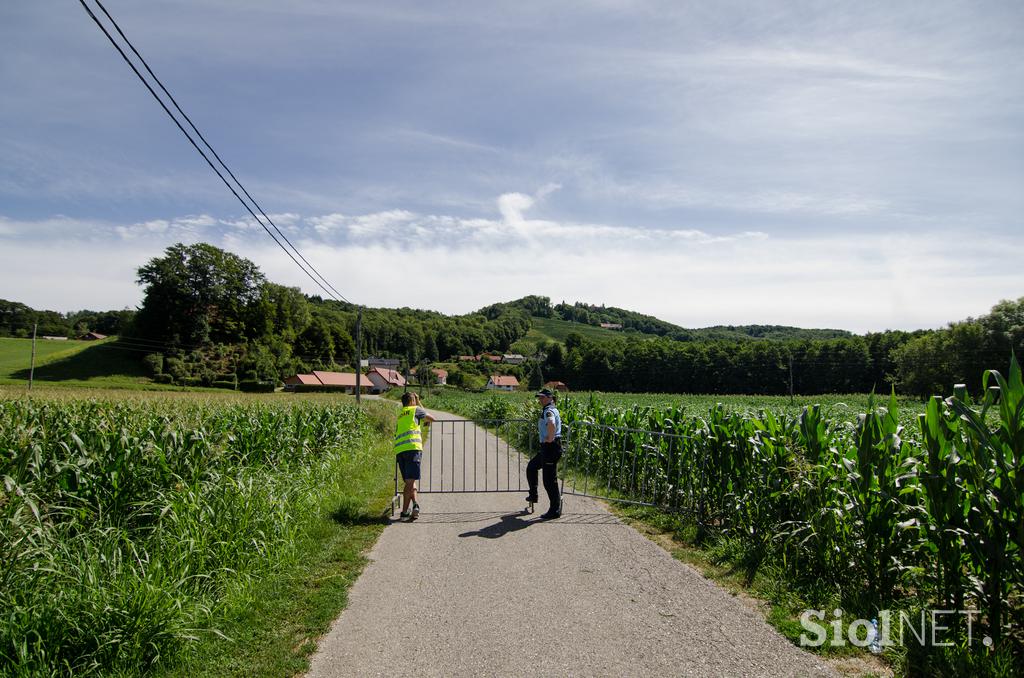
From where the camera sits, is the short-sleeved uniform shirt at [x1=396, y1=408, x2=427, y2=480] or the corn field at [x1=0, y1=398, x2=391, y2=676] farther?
the short-sleeved uniform shirt at [x1=396, y1=408, x2=427, y2=480]

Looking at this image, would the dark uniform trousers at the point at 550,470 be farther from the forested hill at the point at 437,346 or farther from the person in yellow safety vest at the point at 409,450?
the forested hill at the point at 437,346

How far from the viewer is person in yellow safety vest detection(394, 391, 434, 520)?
25.7 ft

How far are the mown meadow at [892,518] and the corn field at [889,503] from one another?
Result: 0.04ft

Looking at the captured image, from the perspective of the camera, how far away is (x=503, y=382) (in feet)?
330

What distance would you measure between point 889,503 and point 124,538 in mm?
6741

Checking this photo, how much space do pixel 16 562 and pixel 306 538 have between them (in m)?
2.97

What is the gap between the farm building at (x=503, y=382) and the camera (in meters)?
98.3

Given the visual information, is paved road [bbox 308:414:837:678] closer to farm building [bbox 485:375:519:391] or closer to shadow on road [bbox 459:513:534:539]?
shadow on road [bbox 459:513:534:539]

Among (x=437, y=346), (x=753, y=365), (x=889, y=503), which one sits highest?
(x=437, y=346)

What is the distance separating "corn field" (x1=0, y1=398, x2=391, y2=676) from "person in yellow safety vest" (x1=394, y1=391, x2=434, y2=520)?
127 cm

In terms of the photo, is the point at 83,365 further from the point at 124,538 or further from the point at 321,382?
the point at 124,538

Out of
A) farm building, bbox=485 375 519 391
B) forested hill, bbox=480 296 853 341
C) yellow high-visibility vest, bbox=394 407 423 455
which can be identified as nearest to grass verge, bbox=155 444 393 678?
yellow high-visibility vest, bbox=394 407 423 455

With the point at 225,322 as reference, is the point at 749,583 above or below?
below

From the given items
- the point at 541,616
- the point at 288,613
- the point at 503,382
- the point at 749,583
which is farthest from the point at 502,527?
the point at 503,382
